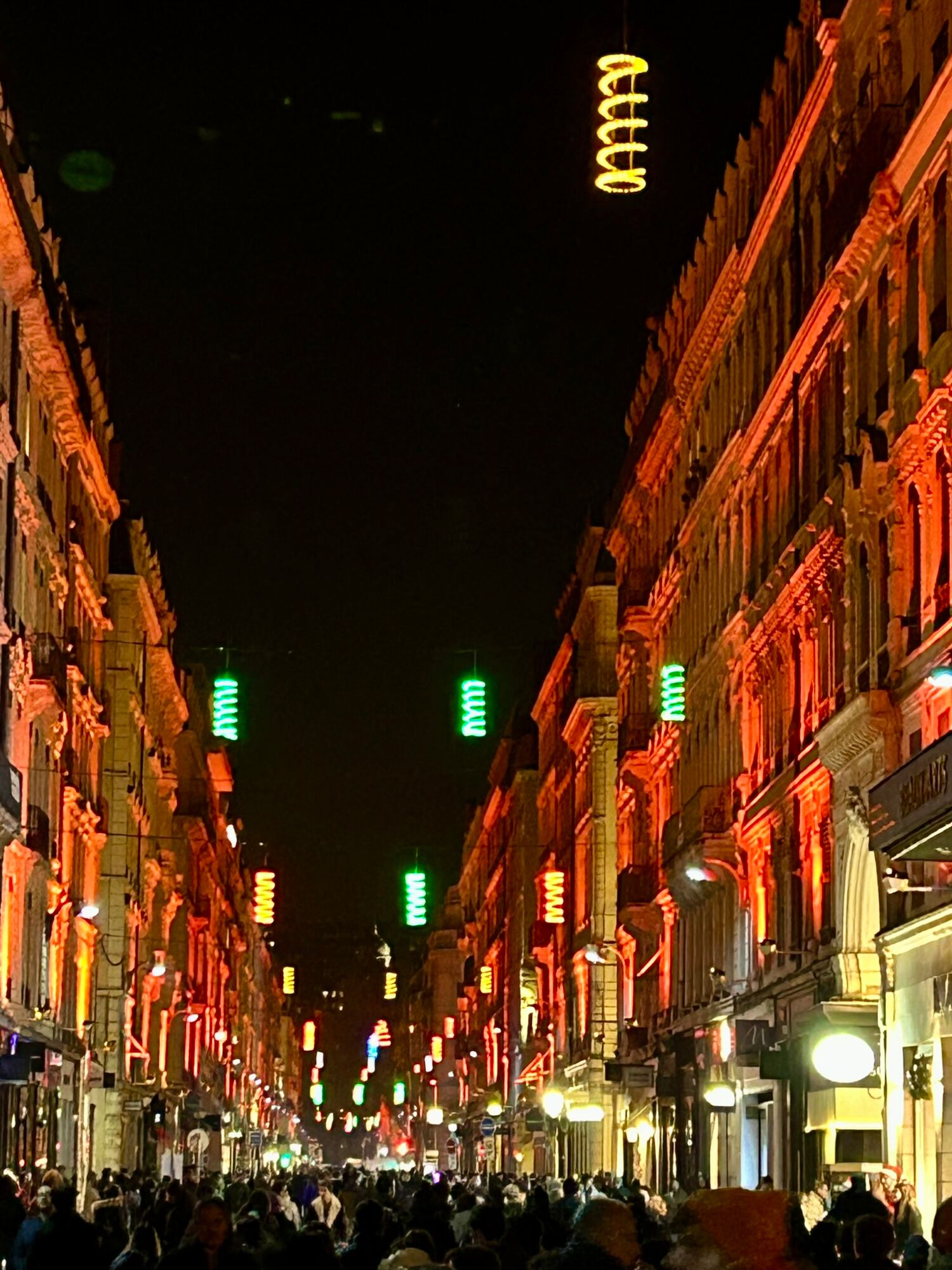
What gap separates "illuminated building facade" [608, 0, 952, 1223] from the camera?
3616 centimetres

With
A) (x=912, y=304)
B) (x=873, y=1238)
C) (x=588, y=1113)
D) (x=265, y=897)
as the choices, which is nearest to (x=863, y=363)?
(x=912, y=304)

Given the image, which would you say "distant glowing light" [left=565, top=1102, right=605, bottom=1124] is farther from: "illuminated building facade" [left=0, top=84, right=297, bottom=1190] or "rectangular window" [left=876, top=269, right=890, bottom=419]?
"rectangular window" [left=876, top=269, right=890, bottom=419]

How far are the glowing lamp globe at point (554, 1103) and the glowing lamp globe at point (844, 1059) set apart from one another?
4982 cm

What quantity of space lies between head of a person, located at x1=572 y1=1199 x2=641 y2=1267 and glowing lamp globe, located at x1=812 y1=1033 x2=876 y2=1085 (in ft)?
84.2

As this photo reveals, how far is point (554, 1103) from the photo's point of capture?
3361 inches

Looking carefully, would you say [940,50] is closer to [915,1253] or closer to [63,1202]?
[915,1253]

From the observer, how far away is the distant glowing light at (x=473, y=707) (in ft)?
115

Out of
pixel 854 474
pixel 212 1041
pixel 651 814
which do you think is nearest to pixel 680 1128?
pixel 651 814

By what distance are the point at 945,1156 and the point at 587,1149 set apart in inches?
2020

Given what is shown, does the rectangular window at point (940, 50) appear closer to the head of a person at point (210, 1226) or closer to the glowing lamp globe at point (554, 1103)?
the head of a person at point (210, 1226)

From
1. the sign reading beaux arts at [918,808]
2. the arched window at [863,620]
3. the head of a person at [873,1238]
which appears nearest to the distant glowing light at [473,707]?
the sign reading beaux arts at [918,808]

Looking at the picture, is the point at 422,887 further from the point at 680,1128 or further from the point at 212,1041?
the point at 212,1041

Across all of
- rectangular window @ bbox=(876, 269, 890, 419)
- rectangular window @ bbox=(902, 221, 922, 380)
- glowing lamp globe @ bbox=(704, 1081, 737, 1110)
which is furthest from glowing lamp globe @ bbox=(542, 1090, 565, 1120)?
rectangular window @ bbox=(902, 221, 922, 380)

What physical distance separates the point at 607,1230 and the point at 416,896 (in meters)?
44.5
